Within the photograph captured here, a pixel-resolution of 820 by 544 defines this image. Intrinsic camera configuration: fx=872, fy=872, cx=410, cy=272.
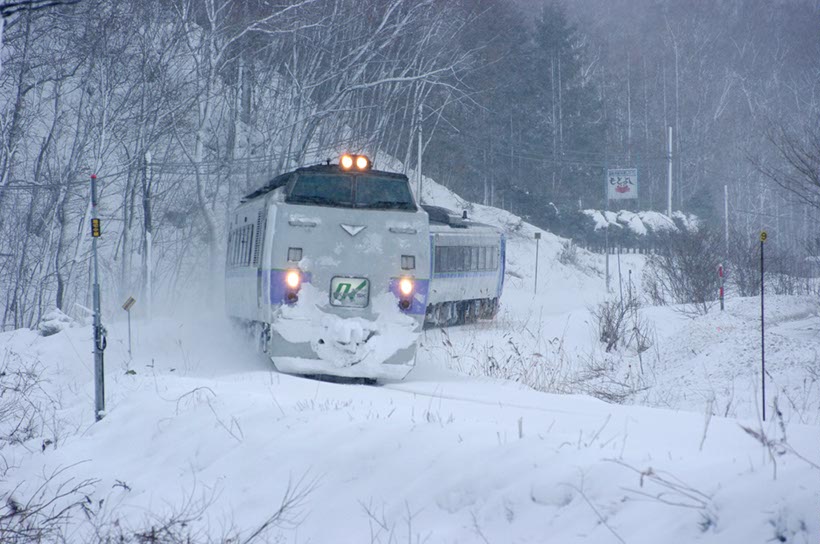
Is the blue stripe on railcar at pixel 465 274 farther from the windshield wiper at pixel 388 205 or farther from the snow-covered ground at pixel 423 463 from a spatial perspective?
the snow-covered ground at pixel 423 463

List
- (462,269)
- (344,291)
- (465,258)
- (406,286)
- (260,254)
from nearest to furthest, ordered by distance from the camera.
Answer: (344,291)
(406,286)
(260,254)
(462,269)
(465,258)

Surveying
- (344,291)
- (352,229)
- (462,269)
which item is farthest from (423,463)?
(462,269)

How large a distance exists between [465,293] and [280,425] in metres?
17.5

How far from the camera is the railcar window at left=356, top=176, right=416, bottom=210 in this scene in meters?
12.5

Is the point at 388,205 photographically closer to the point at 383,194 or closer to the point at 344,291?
the point at 383,194

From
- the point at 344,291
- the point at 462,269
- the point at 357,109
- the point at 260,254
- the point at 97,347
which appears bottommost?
the point at 97,347

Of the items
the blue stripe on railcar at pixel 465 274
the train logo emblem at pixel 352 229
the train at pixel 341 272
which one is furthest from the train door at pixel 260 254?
the blue stripe on railcar at pixel 465 274

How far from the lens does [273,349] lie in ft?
39.0

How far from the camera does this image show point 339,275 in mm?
12031

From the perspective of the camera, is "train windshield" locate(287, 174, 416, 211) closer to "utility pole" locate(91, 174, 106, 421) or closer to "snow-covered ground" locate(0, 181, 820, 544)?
"snow-covered ground" locate(0, 181, 820, 544)

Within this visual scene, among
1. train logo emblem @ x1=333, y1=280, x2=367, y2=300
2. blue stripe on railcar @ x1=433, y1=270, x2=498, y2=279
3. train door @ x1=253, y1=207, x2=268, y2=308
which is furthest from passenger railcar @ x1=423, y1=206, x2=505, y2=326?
train logo emblem @ x1=333, y1=280, x2=367, y2=300

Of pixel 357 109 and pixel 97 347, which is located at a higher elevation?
pixel 357 109

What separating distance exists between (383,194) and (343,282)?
1523 millimetres

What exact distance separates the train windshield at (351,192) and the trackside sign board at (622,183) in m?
39.2
